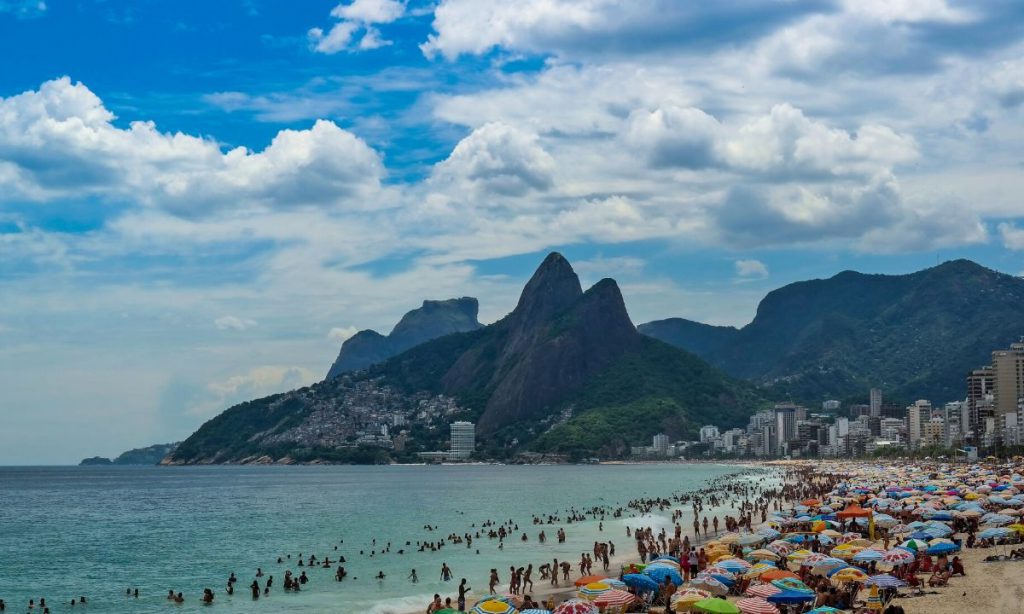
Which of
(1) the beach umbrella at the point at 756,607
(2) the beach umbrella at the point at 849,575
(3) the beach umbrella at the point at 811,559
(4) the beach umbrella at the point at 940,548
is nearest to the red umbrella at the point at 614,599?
(1) the beach umbrella at the point at 756,607

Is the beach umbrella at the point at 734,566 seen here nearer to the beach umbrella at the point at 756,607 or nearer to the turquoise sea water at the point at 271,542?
the beach umbrella at the point at 756,607

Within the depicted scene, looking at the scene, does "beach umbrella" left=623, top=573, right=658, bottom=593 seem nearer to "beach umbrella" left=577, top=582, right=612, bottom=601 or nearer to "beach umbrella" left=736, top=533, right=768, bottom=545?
"beach umbrella" left=577, top=582, right=612, bottom=601

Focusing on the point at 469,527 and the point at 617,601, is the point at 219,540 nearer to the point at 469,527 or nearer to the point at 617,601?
the point at 469,527

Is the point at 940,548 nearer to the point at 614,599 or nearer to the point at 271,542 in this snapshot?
the point at 614,599

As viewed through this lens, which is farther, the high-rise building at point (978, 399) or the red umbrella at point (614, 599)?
the high-rise building at point (978, 399)

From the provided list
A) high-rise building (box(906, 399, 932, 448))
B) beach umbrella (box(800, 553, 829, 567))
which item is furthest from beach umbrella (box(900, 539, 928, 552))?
high-rise building (box(906, 399, 932, 448))
